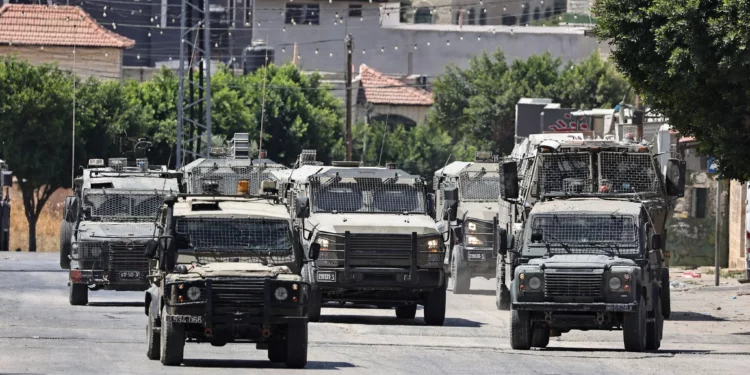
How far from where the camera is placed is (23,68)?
65812 millimetres

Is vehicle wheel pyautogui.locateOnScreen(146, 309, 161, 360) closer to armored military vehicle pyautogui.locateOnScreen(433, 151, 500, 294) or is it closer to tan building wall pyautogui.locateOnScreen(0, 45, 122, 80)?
armored military vehicle pyautogui.locateOnScreen(433, 151, 500, 294)

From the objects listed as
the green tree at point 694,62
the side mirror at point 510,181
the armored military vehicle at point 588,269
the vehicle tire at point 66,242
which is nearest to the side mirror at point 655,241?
the armored military vehicle at point 588,269

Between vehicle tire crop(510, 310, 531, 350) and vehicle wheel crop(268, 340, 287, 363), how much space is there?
3749 mm

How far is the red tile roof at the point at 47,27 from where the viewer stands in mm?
81500

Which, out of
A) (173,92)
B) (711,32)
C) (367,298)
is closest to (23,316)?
(367,298)

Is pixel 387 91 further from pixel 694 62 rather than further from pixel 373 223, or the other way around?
pixel 694 62

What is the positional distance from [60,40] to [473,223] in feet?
169

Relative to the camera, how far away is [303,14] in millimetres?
92938

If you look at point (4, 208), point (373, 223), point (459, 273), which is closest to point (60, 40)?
point (4, 208)

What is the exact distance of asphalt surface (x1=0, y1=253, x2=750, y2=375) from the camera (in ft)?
60.8

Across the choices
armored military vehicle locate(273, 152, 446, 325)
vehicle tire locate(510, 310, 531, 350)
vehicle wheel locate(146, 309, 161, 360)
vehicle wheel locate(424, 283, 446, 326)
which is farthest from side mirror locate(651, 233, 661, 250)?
vehicle wheel locate(146, 309, 161, 360)

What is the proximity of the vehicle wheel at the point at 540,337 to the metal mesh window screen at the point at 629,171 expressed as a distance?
3.77 metres

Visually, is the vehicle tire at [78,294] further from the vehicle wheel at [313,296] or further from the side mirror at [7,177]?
the side mirror at [7,177]

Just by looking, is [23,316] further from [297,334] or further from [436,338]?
[297,334]
